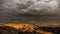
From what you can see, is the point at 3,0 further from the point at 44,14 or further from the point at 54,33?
the point at 54,33

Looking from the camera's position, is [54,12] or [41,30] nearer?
[54,12]

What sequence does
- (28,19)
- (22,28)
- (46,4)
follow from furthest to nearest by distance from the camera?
(22,28) → (28,19) → (46,4)

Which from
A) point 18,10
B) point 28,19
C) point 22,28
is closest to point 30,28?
point 22,28

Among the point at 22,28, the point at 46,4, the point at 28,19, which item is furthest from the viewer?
the point at 22,28

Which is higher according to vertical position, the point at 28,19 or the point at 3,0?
the point at 3,0

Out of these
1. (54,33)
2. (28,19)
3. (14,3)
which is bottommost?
(54,33)

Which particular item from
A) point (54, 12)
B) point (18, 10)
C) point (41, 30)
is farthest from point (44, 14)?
point (41, 30)
